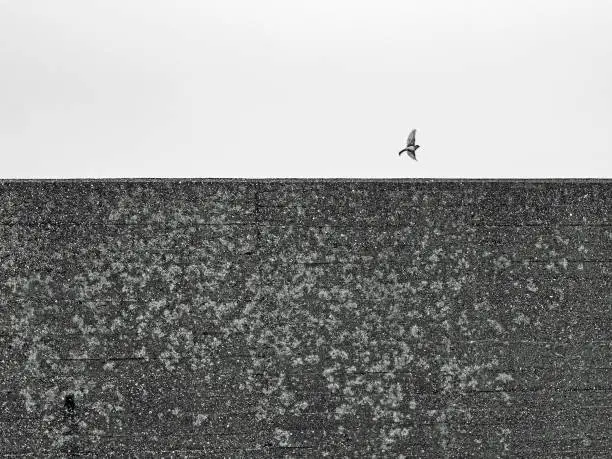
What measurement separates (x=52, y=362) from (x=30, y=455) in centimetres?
35

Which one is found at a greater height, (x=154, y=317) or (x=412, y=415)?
(x=154, y=317)

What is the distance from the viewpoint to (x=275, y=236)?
2.27 meters

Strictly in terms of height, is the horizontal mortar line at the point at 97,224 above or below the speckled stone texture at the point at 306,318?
above

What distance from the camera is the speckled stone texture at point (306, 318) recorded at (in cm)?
222

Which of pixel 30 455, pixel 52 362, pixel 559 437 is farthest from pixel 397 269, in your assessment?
pixel 30 455

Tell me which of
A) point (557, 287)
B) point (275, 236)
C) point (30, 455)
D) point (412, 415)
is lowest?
point (30, 455)

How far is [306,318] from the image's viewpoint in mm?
2271

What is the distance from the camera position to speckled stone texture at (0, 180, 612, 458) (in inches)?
87.4

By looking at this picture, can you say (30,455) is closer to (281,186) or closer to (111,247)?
(111,247)
